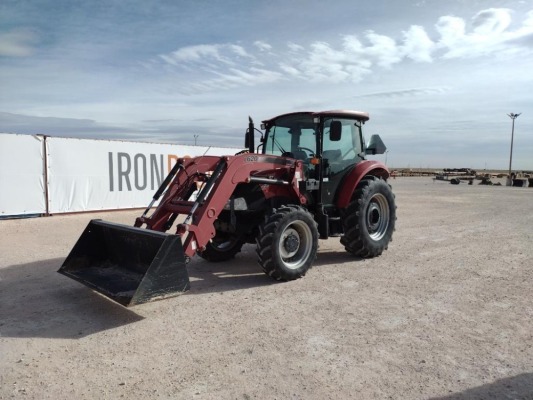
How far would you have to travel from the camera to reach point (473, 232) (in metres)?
10.5

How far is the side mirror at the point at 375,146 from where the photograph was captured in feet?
27.1

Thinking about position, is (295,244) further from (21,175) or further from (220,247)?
(21,175)

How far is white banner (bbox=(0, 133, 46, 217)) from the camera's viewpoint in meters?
12.3

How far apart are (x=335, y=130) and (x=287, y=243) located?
79.5 inches

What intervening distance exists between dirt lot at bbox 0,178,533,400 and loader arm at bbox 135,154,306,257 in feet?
2.92

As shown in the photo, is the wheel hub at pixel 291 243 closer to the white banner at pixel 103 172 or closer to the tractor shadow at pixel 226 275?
the tractor shadow at pixel 226 275

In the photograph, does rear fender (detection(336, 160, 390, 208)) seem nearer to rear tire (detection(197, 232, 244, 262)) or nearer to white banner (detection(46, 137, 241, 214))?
rear tire (detection(197, 232, 244, 262))

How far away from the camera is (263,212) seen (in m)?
6.90

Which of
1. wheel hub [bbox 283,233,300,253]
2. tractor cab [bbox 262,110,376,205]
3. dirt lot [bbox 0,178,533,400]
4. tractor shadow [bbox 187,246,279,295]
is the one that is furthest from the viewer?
tractor cab [bbox 262,110,376,205]

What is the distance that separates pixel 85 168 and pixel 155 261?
35.0 ft

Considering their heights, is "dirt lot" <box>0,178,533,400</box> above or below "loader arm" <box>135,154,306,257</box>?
below

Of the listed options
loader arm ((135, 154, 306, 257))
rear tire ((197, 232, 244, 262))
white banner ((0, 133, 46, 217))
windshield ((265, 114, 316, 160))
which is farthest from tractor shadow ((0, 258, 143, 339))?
white banner ((0, 133, 46, 217))

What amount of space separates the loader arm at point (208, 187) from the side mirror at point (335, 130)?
70 centimetres

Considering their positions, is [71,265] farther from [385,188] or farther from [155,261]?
[385,188]
